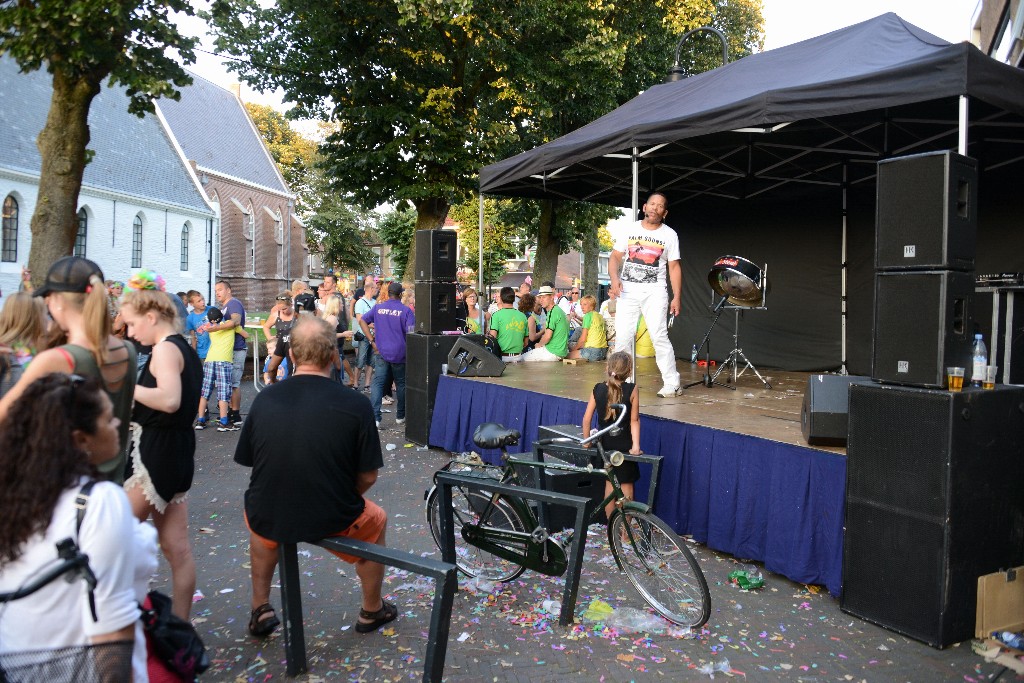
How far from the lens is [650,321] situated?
7523 mm

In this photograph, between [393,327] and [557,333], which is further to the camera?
[557,333]

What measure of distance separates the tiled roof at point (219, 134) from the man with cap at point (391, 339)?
3624 cm

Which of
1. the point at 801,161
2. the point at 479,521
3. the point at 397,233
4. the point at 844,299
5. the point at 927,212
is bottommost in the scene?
the point at 479,521

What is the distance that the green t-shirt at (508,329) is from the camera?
1072 cm

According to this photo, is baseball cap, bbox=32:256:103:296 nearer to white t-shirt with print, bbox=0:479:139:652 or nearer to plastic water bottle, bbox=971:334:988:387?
white t-shirt with print, bbox=0:479:139:652

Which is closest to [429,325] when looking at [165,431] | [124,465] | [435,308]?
[435,308]

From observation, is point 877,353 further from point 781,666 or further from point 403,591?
point 403,591

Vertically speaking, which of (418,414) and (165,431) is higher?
(165,431)

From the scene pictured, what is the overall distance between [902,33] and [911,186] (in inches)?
156

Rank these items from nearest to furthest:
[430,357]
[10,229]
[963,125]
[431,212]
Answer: [963,125] < [430,357] < [431,212] < [10,229]

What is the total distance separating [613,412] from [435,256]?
4.82m

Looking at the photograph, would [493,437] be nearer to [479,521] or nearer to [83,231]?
[479,521]

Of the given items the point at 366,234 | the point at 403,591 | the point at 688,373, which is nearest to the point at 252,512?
the point at 403,591

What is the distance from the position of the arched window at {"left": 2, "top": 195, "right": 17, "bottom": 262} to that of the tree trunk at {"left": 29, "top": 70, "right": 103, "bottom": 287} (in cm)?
1713
